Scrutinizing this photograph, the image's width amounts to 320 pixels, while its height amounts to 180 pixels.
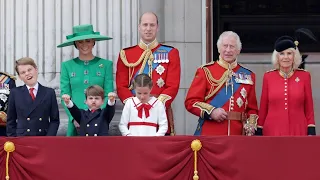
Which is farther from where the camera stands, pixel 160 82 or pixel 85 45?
pixel 85 45

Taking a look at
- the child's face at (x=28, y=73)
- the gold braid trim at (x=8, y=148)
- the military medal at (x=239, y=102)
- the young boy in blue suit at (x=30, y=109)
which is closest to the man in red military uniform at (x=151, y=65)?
the military medal at (x=239, y=102)

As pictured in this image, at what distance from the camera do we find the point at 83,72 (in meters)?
10.9

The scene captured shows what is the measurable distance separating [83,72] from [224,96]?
4.59ft

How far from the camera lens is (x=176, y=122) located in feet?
40.7

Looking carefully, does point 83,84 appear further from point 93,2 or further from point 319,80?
point 319,80

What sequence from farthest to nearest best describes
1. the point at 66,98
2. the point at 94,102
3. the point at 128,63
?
the point at 128,63 < the point at 94,102 < the point at 66,98

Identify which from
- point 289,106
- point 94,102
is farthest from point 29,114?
point 289,106

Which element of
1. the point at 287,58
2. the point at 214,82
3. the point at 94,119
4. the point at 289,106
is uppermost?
the point at 287,58

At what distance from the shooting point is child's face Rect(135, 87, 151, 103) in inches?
398

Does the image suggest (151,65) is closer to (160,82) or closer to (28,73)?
(160,82)

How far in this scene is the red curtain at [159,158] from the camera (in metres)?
9.42

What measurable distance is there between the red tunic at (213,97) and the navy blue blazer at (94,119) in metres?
0.79

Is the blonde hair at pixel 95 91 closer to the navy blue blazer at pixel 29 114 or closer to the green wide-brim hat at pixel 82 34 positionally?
the navy blue blazer at pixel 29 114

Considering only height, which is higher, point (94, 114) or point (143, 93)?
point (143, 93)
